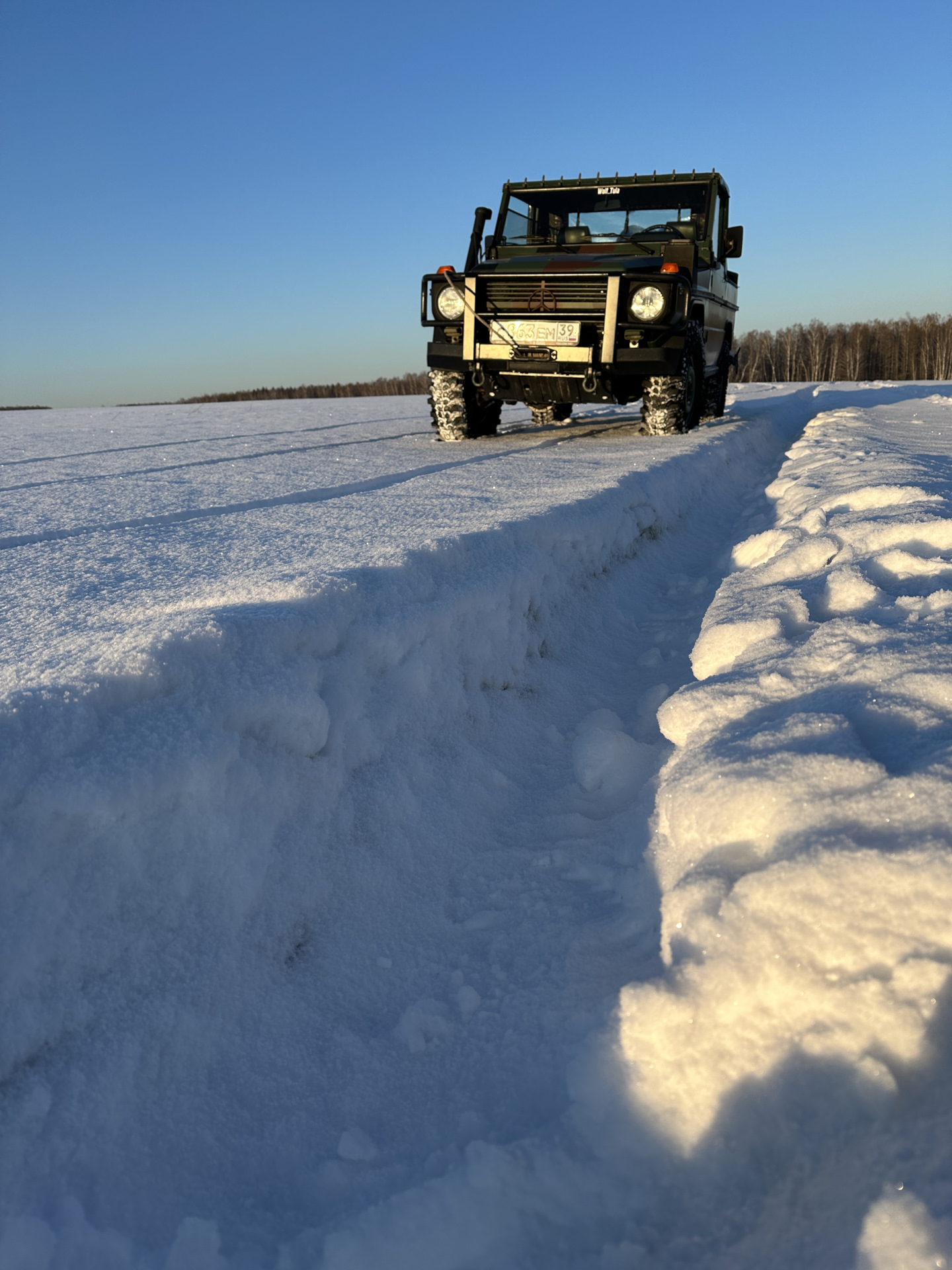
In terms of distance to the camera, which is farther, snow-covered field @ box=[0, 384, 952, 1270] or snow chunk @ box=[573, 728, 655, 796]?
snow chunk @ box=[573, 728, 655, 796]

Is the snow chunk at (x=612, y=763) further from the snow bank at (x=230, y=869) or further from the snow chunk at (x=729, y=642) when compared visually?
the snow chunk at (x=729, y=642)

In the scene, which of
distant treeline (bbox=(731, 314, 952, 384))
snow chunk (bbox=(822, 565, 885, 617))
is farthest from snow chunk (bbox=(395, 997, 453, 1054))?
distant treeline (bbox=(731, 314, 952, 384))

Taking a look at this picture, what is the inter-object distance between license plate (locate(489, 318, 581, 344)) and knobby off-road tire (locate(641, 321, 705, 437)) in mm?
869

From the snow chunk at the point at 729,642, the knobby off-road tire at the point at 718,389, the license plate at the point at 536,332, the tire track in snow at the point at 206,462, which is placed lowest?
the snow chunk at the point at 729,642

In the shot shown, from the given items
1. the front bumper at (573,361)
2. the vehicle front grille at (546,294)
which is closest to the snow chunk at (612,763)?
the front bumper at (573,361)

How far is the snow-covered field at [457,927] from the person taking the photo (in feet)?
3.68

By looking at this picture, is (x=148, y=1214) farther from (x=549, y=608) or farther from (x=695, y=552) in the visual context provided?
(x=695, y=552)

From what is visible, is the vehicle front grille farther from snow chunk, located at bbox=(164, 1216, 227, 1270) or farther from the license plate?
snow chunk, located at bbox=(164, 1216, 227, 1270)

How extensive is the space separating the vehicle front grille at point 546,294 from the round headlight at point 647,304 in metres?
0.24

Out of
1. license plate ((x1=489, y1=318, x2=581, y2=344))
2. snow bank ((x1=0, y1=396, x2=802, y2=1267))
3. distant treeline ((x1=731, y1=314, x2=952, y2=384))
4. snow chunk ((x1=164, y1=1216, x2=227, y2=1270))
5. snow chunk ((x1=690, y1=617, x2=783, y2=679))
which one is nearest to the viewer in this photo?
snow chunk ((x1=164, y1=1216, x2=227, y2=1270))

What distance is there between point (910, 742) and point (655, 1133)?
889mm

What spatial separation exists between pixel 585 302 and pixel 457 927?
574 centimetres

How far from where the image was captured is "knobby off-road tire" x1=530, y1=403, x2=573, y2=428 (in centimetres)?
1027

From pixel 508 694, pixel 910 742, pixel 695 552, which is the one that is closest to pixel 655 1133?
pixel 910 742
